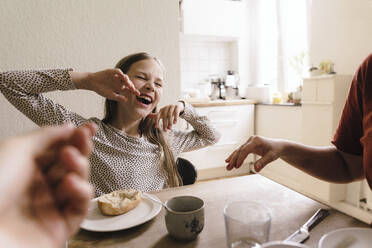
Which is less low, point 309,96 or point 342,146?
point 309,96

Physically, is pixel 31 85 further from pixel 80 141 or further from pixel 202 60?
pixel 202 60

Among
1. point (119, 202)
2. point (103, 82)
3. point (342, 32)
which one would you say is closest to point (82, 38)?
point (103, 82)

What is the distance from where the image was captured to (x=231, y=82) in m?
3.32

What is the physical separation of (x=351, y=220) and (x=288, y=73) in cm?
274

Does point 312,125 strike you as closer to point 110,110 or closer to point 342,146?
point 342,146

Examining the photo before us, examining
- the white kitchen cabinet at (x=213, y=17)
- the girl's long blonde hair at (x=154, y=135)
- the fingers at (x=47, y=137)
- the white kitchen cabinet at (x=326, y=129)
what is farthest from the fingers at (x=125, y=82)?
the white kitchen cabinet at (x=213, y=17)

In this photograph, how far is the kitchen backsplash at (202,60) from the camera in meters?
3.34

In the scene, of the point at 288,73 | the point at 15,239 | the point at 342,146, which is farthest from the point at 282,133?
the point at 15,239

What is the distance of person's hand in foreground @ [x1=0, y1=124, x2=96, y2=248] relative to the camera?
0.74 ft

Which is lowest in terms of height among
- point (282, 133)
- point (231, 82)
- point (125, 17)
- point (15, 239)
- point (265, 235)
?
point (282, 133)

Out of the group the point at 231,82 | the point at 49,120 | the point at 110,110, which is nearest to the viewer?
the point at 49,120

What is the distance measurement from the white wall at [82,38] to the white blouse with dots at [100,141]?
39 centimetres

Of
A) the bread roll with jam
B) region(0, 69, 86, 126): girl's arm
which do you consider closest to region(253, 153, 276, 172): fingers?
the bread roll with jam

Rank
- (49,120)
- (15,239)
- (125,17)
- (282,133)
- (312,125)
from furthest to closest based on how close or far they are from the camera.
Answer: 1. (282,133)
2. (312,125)
3. (125,17)
4. (49,120)
5. (15,239)
